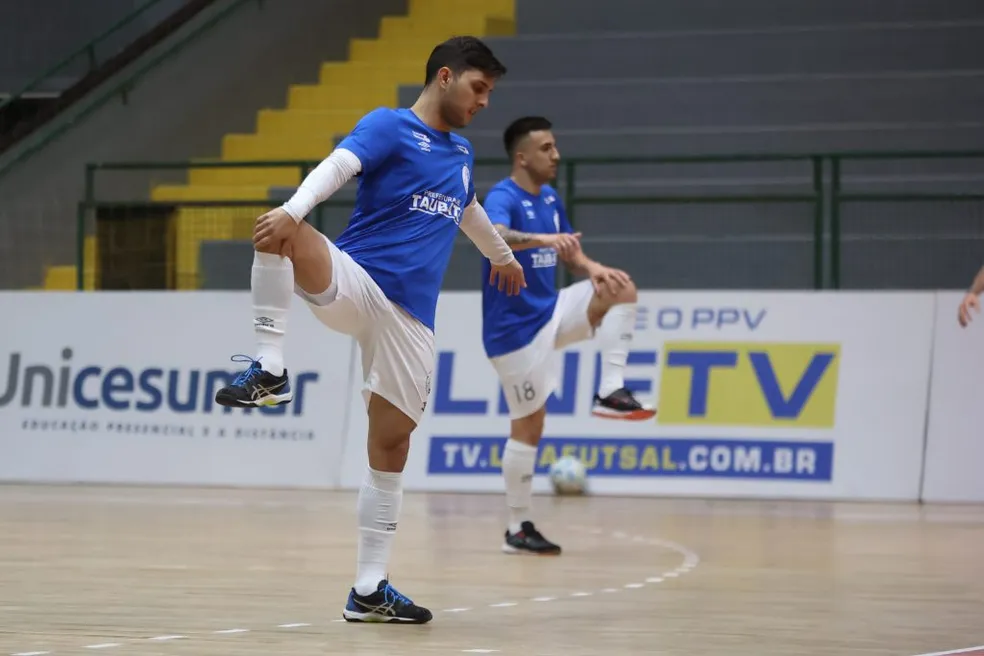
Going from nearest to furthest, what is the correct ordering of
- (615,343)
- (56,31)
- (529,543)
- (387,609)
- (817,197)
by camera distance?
(387,609), (529,543), (615,343), (817,197), (56,31)

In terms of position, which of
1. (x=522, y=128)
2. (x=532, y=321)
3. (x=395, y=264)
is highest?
(x=522, y=128)

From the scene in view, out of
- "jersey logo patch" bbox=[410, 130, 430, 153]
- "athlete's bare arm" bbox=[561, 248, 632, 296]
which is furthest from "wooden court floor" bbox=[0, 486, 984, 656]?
"jersey logo patch" bbox=[410, 130, 430, 153]

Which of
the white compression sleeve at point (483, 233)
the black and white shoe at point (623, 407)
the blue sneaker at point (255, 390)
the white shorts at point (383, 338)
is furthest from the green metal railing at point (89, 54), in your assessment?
the blue sneaker at point (255, 390)

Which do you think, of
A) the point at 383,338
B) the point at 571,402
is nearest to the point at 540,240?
the point at 383,338

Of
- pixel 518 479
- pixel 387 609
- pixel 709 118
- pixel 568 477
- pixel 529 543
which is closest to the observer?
pixel 387 609

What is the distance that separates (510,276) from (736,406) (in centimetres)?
630

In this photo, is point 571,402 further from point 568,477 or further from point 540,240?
point 540,240

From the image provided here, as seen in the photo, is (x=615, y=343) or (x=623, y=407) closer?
(x=623, y=407)

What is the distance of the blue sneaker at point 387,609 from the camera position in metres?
6.37

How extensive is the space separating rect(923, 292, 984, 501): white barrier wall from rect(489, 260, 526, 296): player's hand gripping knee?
21.6ft

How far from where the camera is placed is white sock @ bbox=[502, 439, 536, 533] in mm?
9555

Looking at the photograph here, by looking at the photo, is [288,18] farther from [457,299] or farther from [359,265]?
[359,265]

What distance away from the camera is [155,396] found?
14352 mm

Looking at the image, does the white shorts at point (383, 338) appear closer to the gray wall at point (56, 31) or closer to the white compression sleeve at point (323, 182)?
the white compression sleeve at point (323, 182)
